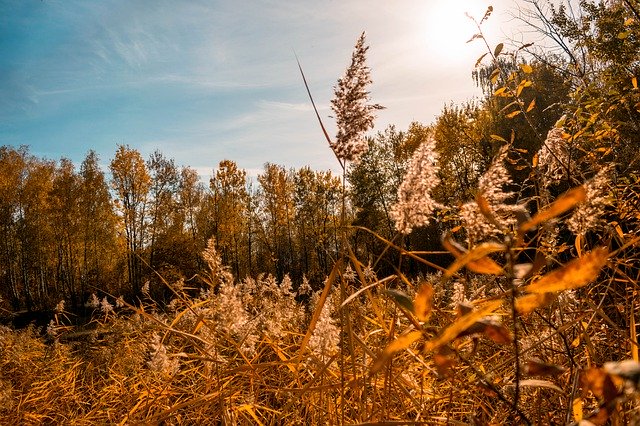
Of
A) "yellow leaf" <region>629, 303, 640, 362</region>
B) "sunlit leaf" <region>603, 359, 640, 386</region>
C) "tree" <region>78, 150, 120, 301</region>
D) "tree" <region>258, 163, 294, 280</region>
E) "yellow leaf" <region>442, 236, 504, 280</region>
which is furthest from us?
"tree" <region>258, 163, 294, 280</region>

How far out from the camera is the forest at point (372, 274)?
3.03 ft

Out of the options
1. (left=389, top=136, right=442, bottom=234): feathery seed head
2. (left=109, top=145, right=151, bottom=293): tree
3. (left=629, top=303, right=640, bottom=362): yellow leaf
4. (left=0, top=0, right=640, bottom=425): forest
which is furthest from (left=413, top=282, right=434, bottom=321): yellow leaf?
(left=109, top=145, right=151, bottom=293): tree

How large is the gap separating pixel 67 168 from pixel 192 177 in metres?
9.76

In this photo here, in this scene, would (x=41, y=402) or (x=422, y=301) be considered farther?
(x=41, y=402)

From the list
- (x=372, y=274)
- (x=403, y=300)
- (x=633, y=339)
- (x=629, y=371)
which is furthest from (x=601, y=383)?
(x=372, y=274)

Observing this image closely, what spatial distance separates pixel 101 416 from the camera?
2.89m

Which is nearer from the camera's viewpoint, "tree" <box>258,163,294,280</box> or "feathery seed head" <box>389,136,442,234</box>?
"feathery seed head" <box>389,136,442,234</box>

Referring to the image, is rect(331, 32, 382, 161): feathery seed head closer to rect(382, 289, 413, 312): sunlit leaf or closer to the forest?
the forest

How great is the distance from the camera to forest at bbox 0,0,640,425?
0.92m

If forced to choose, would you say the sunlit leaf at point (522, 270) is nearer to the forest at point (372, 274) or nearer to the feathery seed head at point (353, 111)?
the forest at point (372, 274)

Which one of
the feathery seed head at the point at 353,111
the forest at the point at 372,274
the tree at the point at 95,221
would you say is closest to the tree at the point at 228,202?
the forest at the point at 372,274

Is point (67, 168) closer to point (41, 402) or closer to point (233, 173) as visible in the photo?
point (233, 173)

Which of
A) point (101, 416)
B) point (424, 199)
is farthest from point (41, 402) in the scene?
point (424, 199)

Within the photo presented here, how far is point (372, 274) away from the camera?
2764 millimetres
